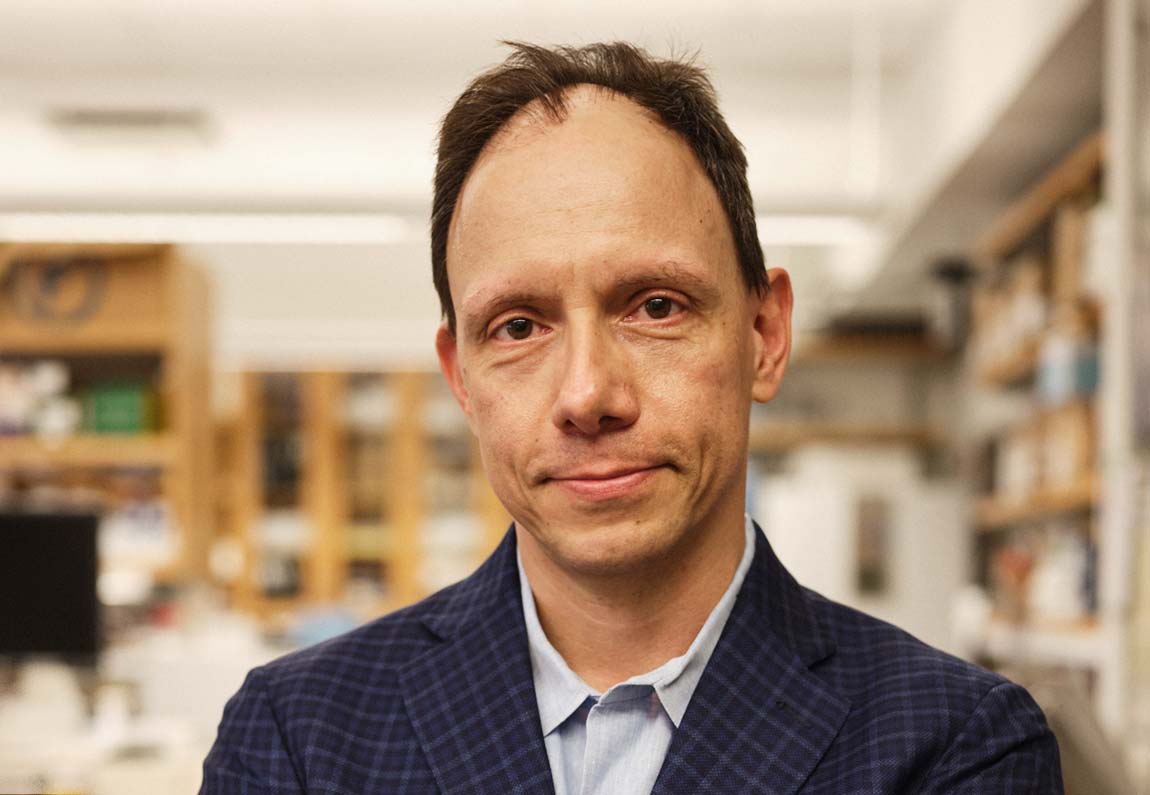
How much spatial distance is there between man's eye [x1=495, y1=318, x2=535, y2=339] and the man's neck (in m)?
0.17

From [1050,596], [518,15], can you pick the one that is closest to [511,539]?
[1050,596]

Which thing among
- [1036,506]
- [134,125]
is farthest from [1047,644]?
[134,125]

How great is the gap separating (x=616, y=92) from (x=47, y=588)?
3094 mm

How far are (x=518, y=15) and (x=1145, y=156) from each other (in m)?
3.17

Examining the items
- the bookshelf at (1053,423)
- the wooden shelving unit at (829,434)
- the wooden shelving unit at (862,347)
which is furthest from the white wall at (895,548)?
the bookshelf at (1053,423)

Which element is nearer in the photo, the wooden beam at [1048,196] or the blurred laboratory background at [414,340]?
the blurred laboratory background at [414,340]

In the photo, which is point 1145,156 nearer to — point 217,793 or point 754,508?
point 217,793

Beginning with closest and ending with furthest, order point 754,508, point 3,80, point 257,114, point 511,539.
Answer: point 511,539 → point 3,80 → point 257,114 → point 754,508

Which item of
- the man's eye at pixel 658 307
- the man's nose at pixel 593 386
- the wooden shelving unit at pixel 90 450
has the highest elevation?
the man's eye at pixel 658 307

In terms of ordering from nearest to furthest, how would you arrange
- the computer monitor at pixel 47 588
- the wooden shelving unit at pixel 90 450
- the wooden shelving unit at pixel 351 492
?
1. the computer monitor at pixel 47 588
2. the wooden shelving unit at pixel 90 450
3. the wooden shelving unit at pixel 351 492

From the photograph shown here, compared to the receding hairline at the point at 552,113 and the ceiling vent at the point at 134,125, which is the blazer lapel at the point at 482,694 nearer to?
the receding hairline at the point at 552,113

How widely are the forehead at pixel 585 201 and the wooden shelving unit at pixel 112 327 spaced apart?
3.91 metres

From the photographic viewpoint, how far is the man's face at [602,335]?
0.95 metres

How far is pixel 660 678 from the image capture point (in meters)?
1.01
